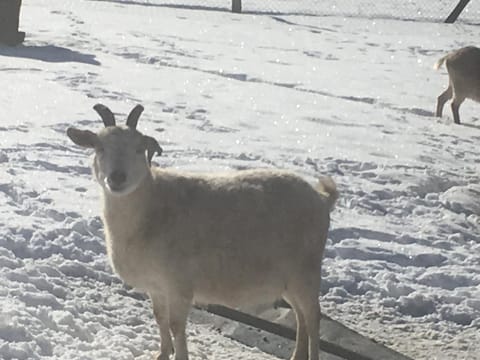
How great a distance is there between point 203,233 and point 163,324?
0.59 metres

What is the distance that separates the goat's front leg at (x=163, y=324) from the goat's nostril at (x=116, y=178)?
78 cm

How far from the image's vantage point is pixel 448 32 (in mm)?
22266

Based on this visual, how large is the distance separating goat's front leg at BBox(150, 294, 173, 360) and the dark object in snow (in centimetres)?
1115

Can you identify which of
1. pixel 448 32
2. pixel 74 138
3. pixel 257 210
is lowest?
pixel 448 32

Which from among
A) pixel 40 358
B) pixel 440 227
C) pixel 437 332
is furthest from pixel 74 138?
pixel 440 227

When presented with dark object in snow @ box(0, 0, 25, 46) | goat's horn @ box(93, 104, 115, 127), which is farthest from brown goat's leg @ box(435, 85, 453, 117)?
goat's horn @ box(93, 104, 115, 127)

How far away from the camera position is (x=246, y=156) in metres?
10.5

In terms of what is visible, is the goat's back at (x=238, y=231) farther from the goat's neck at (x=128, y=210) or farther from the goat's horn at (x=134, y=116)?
the goat's horn at (x=134, y=116)

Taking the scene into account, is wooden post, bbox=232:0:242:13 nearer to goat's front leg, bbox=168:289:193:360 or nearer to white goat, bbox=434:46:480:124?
white goat, bbox=434:46:480:124

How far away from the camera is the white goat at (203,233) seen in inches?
209

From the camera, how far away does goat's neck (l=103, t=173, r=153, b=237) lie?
540 cm

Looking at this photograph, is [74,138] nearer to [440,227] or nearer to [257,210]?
[257,210]

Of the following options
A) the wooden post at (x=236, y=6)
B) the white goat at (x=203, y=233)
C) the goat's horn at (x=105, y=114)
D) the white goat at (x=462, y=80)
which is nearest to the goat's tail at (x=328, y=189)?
the white goat at (x=203, y=233)

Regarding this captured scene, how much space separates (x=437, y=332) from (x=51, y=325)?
2.46 meters
